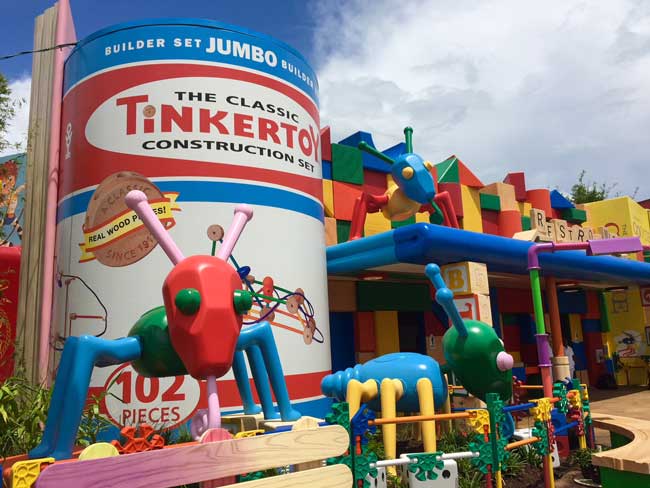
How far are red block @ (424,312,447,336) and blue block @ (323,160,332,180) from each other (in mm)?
3773

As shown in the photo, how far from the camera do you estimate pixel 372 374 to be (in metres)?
5.91

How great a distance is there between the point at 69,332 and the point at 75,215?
145cm

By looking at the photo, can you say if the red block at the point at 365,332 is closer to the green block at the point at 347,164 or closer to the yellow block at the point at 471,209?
the green block at the point at 347,164

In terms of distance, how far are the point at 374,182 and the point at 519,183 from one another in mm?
5391

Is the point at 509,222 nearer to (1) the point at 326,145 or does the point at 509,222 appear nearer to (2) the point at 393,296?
(2) the point at 393,296

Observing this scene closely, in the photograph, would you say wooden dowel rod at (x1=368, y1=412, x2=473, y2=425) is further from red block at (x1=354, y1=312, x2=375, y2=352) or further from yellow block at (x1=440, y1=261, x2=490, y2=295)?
red block at (x1=354, y1=312, x2=375, y2=352)

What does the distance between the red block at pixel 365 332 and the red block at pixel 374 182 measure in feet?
8.37

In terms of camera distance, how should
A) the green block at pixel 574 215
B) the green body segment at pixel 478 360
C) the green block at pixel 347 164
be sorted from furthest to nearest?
1. the green block at pixel 574 215
2. the green block at pixel 347 164
3. the green body segment at pixel 478 360

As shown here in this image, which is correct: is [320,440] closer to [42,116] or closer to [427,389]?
[427,389]

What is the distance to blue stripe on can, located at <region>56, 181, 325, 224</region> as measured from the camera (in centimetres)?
689

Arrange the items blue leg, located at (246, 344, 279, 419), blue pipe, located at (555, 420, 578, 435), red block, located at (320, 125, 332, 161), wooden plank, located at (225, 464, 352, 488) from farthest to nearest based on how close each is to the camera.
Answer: red block, located at (320, 125, 332, 161) → blue pipe, located at (555, 420, 578, 435) → blue leg, located at (246, 344, 279, 419) → wooden plank, located at (225, 464, 352, 488)

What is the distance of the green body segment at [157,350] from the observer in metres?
3.33

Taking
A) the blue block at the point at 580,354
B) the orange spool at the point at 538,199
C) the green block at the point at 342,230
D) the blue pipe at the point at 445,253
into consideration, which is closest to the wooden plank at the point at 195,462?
the blue pipe at the point at 445,253

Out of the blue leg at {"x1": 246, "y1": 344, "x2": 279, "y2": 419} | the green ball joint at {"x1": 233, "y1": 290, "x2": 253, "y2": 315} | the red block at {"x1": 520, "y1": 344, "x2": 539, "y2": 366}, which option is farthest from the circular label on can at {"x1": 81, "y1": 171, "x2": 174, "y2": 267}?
the red block at {"x1": 520, "y1": 344, "x2": 539, "y2": 366}
